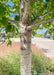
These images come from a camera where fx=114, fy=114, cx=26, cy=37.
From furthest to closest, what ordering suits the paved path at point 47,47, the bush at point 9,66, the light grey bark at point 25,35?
the paved path at point 47,47 → the bush at point 9,66 → the light grey bark at point 25,35

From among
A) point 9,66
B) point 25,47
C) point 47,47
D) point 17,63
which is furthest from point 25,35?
point 47,47

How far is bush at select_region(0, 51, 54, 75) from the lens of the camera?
133 inches

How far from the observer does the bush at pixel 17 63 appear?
3.38m

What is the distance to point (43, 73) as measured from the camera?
3967 mm

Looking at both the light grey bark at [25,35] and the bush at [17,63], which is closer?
the light grey bark at [25,35]

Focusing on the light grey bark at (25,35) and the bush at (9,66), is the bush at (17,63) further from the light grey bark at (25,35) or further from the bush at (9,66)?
the light grey bark at (25,35)

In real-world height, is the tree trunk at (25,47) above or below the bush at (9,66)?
above

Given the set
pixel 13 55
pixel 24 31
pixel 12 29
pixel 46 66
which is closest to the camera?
pixel 24 31

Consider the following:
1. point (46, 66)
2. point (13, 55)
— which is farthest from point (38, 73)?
point (13, 55)

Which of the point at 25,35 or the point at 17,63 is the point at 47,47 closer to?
the point at 17,63

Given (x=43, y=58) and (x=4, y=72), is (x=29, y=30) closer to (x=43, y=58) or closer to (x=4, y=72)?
(x=4, y=72)

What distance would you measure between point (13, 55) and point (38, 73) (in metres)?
1.05

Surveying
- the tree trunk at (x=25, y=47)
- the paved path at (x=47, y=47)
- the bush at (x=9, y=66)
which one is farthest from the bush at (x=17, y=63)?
the paved path at (x=47, y=47)

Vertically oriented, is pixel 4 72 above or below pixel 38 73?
above
